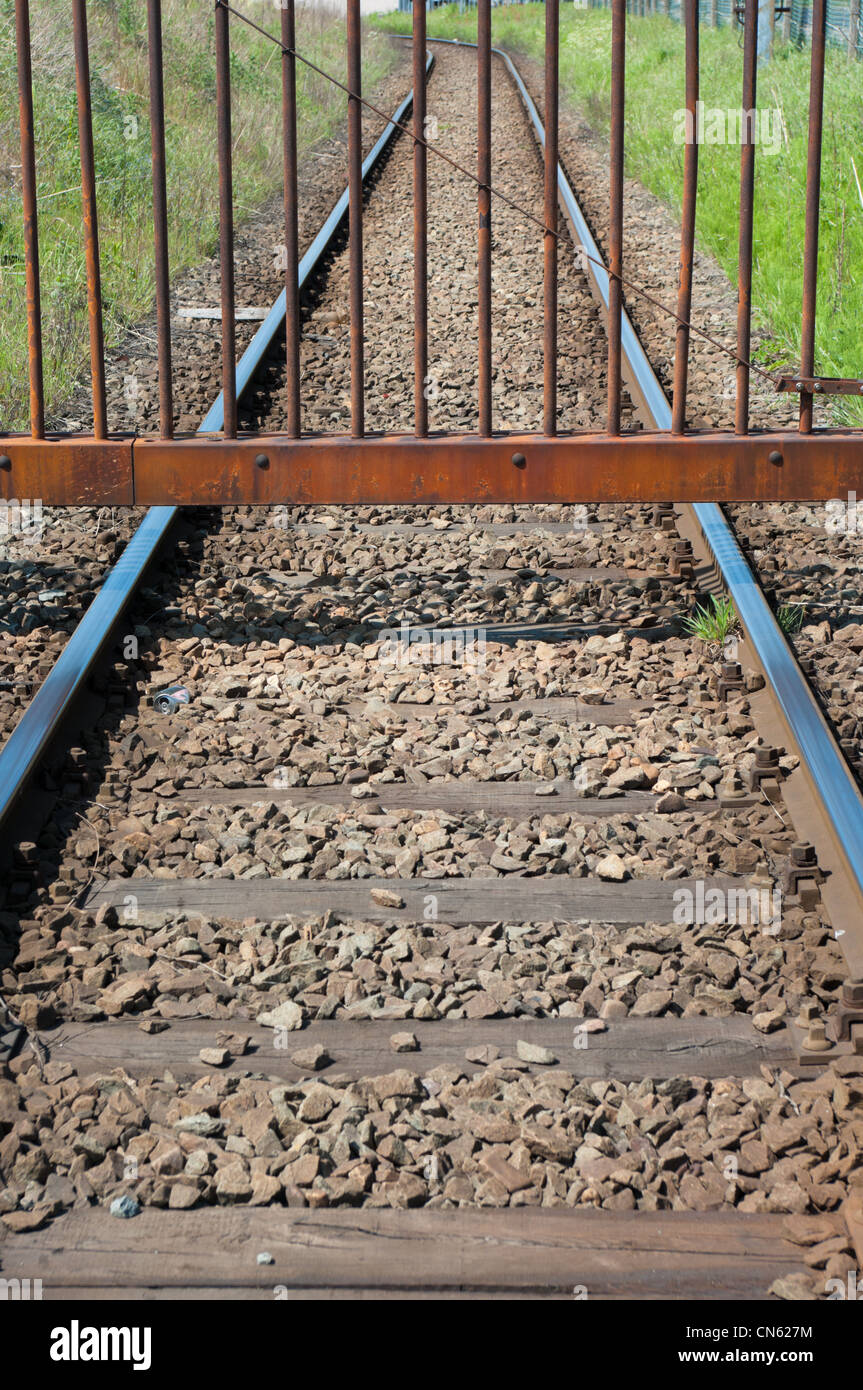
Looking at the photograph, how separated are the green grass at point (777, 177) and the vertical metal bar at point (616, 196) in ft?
6.92

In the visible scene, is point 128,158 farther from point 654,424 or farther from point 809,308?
point 809,308

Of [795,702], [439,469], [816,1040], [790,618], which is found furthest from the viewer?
[790,618]

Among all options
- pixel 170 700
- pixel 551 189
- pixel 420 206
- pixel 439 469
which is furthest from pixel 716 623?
pixel 170 700

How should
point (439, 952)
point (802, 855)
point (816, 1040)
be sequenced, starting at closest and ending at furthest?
point (816, 1040), point (439, 952), point (802, 855)

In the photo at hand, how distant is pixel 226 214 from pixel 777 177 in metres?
7.49

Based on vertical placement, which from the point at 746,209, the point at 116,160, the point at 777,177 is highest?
the point at 116,160

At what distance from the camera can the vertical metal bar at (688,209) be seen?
13.3ft

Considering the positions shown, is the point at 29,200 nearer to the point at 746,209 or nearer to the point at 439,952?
the point at 746,209

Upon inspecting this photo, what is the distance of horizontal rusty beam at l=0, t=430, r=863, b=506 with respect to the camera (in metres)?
4.32

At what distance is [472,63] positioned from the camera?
27922 millimetres

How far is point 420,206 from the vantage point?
4164mm

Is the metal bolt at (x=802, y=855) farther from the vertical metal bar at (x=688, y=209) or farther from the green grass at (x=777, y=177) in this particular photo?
the green grass at (x=777, y=177)

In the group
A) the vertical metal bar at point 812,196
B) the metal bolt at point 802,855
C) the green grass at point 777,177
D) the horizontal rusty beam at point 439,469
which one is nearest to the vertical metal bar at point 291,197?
the horizontal rusty beam at point 439,469

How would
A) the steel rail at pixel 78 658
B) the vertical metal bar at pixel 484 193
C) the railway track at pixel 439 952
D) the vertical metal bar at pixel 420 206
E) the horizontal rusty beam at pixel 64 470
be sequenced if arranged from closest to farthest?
1. the railway track at pixel 439 952
2. the steel rail at pixel 78 658
3. the vertical metal bar at pixel 484 193
4. the vertical metal bar at pixel 420 206
5. the horizontal rusty beam at pixel 64 470
